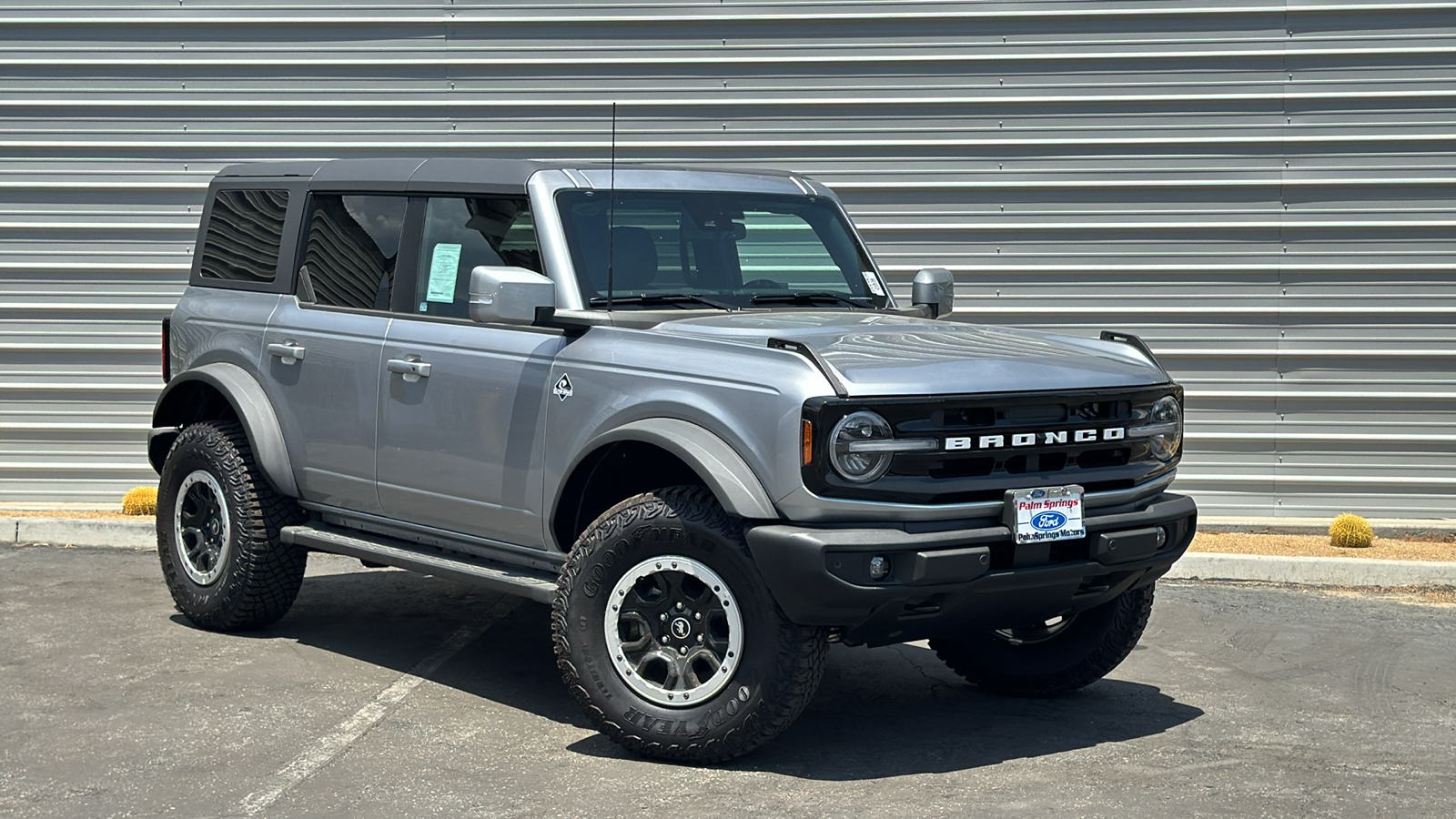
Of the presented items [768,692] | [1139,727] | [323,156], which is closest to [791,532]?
[768,692]

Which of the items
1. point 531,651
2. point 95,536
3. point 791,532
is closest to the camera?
Answer: point 791,532

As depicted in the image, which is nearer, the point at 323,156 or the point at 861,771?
the point at 861,771

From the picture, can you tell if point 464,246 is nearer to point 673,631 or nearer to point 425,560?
point 425,560

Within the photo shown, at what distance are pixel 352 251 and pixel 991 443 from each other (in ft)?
10.2

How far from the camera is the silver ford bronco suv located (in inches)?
200

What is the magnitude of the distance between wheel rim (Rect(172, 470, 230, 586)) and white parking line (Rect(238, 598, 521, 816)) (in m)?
1.07

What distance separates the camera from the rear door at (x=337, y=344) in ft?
21.8

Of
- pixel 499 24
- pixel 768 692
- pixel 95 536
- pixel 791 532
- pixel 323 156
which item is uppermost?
pixel 499 24

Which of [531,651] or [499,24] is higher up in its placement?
[499,24]

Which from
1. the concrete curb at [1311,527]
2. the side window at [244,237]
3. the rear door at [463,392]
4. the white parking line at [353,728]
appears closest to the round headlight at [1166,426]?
the rear door at [463,392]

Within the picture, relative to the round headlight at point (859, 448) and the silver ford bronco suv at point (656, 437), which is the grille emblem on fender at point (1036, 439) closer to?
the silver ford bronco suv at point (656, 437)

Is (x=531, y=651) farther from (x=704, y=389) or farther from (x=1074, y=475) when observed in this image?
(x=1074, y=475)

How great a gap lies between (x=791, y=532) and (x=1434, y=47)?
7.09m

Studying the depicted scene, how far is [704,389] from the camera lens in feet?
17.5
